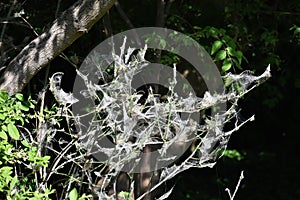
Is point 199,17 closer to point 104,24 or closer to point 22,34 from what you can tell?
point 104,24

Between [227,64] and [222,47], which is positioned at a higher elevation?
[222,47]

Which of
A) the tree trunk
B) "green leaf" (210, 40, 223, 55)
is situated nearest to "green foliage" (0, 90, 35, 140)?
the tree trunk

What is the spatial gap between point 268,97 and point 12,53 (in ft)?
8.06

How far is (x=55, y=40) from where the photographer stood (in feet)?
9.95

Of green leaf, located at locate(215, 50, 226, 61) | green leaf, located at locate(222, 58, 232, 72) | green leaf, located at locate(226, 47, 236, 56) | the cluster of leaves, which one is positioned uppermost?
green leaf, located at locate(226, 47, 236, 56)

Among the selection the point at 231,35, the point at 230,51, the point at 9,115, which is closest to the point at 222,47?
the point at 230,51

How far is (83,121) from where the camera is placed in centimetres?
315

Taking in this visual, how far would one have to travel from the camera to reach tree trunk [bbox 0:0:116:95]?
2.98 meters

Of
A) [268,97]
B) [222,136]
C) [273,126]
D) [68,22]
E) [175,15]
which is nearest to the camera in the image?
[222,136]

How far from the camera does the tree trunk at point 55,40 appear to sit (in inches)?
117

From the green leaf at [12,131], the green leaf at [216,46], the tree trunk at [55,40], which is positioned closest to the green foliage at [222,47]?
the green leaf at [216,46]

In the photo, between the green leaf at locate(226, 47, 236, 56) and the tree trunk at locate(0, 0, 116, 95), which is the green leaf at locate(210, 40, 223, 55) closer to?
the green leaf at locate(226, 47, 236, 56)

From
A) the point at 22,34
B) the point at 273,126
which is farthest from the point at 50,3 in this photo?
the point at 273,126

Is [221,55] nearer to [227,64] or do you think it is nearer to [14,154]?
[227,64]
